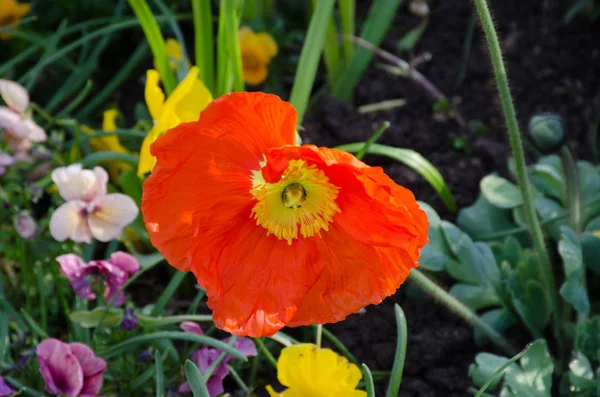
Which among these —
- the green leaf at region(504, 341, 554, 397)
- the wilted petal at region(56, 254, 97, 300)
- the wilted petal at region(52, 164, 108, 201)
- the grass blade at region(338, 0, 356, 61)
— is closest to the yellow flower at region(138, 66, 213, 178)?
the wilted petal at region(52, 164, 108, 201)

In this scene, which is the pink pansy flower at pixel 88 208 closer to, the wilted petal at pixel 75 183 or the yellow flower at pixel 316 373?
the wilted petal at pixel 75 183

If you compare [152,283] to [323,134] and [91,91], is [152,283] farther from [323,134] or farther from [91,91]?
[91,91]

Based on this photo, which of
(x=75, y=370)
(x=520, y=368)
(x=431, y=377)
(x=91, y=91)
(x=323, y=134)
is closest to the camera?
(x=75, y=370)

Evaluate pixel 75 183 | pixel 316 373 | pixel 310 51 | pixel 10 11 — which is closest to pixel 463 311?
pixel 316 373

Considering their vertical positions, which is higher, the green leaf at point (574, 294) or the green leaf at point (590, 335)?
the green leaf at point (574, 294)

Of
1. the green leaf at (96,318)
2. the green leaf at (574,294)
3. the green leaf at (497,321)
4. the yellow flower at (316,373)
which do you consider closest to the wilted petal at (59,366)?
the green leaf at (96,318)

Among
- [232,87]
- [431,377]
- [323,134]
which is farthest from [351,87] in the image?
[431,377]

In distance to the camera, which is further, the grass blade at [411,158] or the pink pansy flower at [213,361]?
the grass blade at [411,158]

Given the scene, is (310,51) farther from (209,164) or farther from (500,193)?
(209,164)
